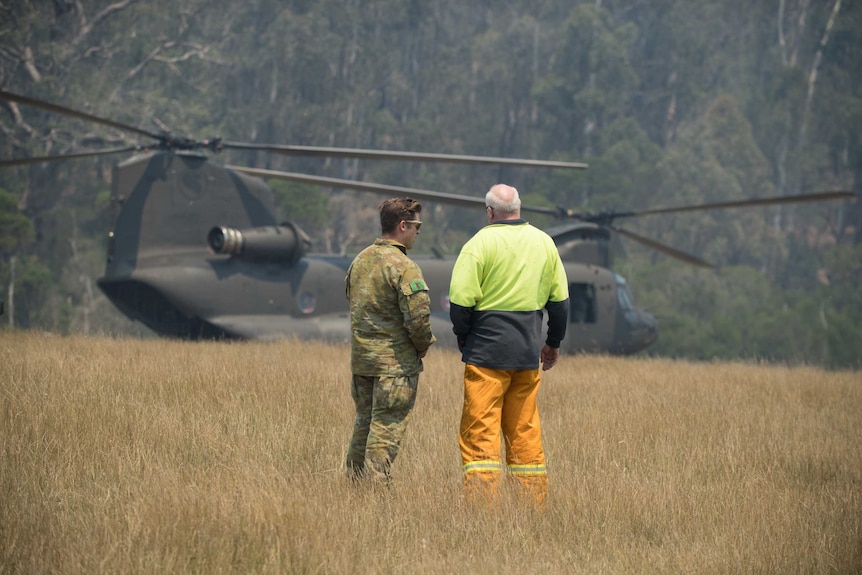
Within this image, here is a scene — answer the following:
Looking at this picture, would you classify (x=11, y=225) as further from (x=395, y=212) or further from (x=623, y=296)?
(x=395, y=212)

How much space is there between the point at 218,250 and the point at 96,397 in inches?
278

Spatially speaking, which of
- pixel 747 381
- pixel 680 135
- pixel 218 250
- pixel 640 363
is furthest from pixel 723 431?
pixel 680 135

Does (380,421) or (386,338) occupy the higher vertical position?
(386,338)

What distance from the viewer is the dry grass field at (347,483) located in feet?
16.6

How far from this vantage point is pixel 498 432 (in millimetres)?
5949

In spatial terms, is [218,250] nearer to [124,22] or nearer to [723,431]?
[723,431]

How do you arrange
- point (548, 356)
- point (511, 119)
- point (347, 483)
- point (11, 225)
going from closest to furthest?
point (347, 483), point (548, 356), point (11, 225), point (511, 119)


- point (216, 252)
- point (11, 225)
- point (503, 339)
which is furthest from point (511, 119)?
point (503, 339)

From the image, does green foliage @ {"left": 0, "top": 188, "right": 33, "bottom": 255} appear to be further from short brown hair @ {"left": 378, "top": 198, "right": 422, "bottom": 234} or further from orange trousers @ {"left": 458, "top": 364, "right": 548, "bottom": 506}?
orange trousers @ {"left": 458, "top": 364, "right": 548, "bottom": 506}

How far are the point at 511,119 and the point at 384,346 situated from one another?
6025 cm

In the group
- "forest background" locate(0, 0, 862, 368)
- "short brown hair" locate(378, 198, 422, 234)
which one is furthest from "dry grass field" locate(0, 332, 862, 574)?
"forest background" locate(0, 0, 862, 368)

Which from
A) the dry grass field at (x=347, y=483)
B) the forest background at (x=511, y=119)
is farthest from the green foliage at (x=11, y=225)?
the dry grass field at (x=347, y=483)

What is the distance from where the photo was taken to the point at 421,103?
65312mm

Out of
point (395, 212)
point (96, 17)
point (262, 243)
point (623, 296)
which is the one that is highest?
point (96, 17)
